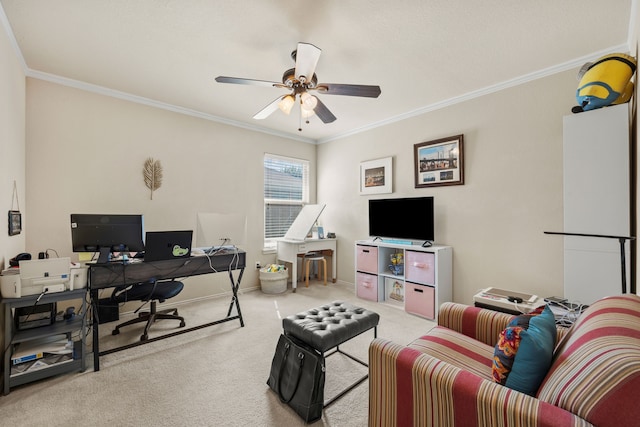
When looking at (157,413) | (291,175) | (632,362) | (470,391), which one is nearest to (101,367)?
(157,413)

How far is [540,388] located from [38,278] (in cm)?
301

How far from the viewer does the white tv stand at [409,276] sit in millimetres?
3207

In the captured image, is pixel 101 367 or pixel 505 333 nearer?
pixel 505 333

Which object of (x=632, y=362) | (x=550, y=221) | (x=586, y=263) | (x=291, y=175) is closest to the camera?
(x=632, y=362)

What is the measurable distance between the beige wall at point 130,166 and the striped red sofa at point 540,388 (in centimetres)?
327

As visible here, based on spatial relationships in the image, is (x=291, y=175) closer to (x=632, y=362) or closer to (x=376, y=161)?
(x=376, y=161)

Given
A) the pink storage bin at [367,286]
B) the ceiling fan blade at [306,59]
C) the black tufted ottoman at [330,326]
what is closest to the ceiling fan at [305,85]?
the ceiling fan blade at [306,59]

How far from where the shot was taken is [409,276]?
3443 millimetres

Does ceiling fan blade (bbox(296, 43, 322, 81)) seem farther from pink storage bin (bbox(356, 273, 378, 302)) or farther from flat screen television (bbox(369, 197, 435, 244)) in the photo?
pink storage bin (bbox(356, 273, 378, 302))

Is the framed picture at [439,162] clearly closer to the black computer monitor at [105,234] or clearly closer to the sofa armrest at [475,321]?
the sofa armrest at [475,321]

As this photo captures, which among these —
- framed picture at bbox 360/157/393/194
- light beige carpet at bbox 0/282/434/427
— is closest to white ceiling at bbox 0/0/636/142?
framed picture at bbox 360/157/393/194

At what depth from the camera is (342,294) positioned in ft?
13.7

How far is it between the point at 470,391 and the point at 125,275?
259 centimetres

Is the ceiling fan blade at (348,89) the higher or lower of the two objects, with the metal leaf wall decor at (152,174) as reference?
higher
